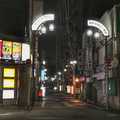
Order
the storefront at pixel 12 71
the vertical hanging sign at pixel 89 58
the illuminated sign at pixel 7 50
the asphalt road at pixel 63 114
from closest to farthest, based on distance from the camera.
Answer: the asphalt road at pixel 63 114, the illuminated sign at pixel 7 50, the storefront at pixel 12 71, the vertical hanging sign at pixel 89 58

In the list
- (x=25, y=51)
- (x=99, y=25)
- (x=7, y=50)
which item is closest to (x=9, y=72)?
(x=7, y=50)

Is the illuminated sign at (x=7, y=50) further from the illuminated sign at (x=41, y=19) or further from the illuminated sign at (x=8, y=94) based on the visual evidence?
the illuminated sign at (x=8, y=94)

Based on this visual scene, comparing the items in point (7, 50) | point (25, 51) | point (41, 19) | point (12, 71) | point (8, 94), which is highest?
point (41, 19)

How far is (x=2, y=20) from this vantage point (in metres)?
21.8

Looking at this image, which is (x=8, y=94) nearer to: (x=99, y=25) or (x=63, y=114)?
(x=63, y=114)

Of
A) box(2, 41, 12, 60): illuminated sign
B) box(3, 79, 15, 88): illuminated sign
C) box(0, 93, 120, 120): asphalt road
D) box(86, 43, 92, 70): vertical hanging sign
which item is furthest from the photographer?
box(86, 43, 92, 70): vertical hanging sign

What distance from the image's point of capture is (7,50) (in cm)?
2114

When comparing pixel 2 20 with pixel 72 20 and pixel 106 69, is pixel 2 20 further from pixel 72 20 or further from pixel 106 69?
pixel 72 20

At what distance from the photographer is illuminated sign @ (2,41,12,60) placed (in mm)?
20859

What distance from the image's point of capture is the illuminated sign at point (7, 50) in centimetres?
2086

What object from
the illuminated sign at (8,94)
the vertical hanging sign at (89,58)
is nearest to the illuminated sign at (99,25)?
the vertical hanging sign at (89,58)

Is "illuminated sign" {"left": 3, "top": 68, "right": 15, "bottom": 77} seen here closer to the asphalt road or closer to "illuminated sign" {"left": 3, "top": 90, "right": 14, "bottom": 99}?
"illuminated sign" {"left": 3, "top": 90, "right": 14, "bottom": 99}

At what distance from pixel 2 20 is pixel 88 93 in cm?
1924

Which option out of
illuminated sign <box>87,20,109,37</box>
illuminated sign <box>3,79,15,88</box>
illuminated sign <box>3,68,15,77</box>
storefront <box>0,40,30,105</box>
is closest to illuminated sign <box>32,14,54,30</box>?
storefront <box>0,40,30,105</box>
